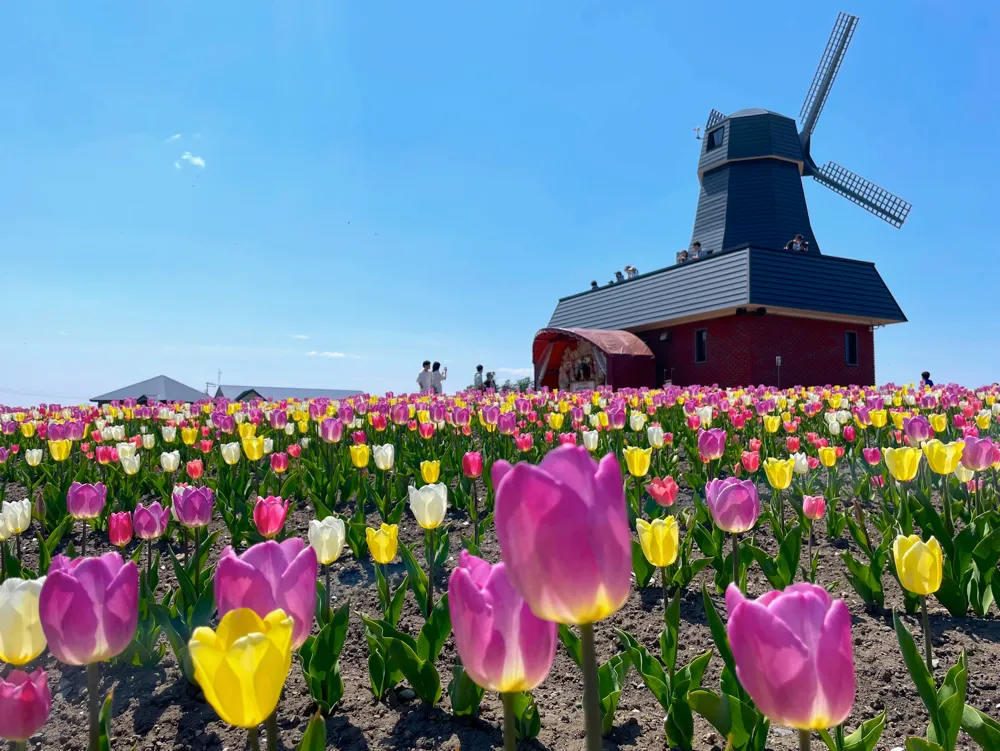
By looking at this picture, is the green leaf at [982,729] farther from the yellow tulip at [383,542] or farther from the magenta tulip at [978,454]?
the magenta tulip at [978,454]

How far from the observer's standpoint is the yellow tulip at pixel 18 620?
4.19 feet

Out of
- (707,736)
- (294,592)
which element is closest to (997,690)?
(707,736)

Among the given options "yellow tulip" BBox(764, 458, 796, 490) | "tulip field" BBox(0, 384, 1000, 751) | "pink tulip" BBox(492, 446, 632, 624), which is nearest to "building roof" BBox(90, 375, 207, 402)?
"tulip field" BBox(0, 384, 1000, 751)

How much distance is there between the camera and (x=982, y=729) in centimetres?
144

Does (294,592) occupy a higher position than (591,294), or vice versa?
(591,294)

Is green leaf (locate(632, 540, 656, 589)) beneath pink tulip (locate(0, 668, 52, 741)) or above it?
beneath

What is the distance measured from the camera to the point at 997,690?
6.88ft

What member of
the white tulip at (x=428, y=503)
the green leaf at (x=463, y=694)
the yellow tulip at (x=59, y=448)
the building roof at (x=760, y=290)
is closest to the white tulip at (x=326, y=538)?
the white tulip at (x=428, y=503)

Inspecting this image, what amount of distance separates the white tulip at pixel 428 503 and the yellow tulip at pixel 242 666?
1.70 metres

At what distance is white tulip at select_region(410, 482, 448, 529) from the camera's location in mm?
2572

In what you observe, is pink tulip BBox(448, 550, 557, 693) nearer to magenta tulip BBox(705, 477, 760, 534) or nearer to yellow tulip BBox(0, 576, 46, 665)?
yellow tulip BBox(0, 576, 46, 665)

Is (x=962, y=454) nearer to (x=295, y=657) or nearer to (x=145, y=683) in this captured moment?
(x=295, y=657)

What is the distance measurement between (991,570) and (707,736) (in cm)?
149

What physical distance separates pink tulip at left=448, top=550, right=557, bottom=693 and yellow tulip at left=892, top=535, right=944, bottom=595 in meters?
1.33
